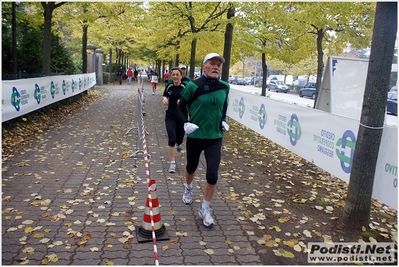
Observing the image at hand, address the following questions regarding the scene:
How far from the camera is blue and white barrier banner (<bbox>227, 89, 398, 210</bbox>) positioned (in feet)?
14.2

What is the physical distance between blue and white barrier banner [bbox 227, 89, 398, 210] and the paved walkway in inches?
71.2

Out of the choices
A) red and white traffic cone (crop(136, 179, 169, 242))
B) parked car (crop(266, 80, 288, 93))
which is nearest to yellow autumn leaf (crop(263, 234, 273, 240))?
red and white traffic cone (crop(136, 179, 169, 242))

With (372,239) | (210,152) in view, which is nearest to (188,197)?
(210,152)

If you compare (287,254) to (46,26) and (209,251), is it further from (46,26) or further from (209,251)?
(46,26)

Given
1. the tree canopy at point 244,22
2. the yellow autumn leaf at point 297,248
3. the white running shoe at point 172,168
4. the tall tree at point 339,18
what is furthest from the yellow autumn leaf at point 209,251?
the tall tree at point 339,18

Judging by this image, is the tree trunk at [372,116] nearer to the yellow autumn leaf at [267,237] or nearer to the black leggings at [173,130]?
the yellow autumn leaf at [267,237]

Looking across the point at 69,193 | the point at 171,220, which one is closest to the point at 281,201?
the point at 171,220

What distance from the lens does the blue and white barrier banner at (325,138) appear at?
4324 millimetres

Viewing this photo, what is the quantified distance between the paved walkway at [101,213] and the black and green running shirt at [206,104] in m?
1.24

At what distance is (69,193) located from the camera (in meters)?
5.35

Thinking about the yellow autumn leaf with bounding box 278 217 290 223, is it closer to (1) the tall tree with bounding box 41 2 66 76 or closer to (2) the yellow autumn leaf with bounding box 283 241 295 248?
(2) the yellow autumn leaf with bounding box 283 241 295 248

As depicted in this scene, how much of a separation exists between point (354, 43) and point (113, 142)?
11.1m

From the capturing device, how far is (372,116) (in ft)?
13.6

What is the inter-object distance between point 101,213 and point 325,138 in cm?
398
